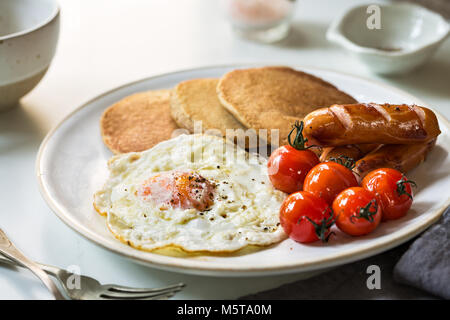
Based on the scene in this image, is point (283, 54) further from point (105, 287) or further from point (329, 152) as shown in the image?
point (105, 287)

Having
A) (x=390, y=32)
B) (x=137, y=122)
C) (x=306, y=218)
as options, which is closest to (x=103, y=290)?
(x=306, y=218)

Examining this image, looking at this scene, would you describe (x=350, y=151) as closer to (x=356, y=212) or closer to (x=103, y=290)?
(x=356, y=212)

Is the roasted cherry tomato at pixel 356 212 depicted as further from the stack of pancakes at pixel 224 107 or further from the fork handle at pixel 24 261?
the fork handle at pixel 24 261

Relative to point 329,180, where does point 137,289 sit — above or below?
below

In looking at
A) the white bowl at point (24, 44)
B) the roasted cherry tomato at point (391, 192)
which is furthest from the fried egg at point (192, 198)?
the white bowl at point (24, 44)

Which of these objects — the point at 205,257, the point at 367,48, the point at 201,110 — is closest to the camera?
the point at 205,257

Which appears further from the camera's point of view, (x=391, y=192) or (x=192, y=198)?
(x=192, y=198)

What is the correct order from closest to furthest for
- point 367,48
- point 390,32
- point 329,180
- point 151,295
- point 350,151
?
point 151,295
point 329,180
point 350,151
point 367,48
point 390,32

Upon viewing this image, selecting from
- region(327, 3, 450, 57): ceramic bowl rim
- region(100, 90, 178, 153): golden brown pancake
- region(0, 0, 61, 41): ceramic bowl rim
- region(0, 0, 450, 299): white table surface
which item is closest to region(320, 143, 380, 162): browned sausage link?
region(0, 0, 450, 299): white table surface
